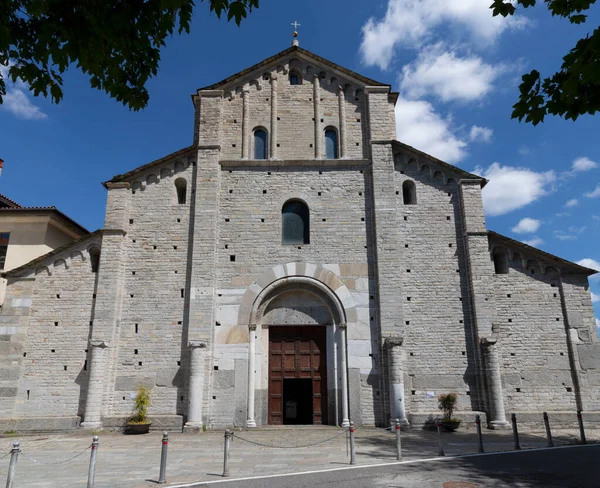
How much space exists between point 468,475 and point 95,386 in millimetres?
11598

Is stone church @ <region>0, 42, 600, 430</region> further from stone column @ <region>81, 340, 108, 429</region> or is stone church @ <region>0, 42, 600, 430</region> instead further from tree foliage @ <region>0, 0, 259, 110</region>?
tree foliage @ <region>0, 0, 259, 110</region>

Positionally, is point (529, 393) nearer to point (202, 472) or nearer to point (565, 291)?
point (565, 291)

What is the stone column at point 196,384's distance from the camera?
14.9 metres

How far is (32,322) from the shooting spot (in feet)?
53.0

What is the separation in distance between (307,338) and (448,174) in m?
8.15

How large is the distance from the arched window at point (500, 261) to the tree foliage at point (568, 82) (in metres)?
12.5

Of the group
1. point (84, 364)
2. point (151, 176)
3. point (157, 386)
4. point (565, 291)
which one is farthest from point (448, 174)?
point (84, 364)

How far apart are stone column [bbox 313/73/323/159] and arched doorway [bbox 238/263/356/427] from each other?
184 inches

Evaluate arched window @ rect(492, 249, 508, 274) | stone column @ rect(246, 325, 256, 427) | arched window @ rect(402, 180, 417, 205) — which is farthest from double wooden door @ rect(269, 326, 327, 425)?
arched window @ rect(492, 249, 508, 274)

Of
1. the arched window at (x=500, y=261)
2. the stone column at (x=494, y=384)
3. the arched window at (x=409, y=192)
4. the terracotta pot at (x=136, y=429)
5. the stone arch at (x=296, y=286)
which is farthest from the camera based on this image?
the arched window at (x=409, y=192)

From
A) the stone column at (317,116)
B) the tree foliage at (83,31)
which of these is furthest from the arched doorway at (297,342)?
the tree foliage at (83,31)

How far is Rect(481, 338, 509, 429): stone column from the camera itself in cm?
1474

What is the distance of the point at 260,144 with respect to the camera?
18656 mm

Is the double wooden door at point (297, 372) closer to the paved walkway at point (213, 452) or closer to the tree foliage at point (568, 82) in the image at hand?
the paved walkway at point (213, 452)
